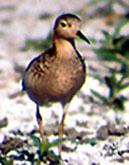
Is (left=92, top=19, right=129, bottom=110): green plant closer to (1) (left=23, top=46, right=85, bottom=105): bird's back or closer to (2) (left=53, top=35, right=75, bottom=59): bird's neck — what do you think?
(1) (left=23, top=46, right=85, bottom=105): bird's back

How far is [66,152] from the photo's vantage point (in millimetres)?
6762

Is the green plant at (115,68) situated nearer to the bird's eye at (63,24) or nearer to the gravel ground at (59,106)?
the gravel ground at (59,106)

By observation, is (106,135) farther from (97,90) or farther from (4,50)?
(4,50)

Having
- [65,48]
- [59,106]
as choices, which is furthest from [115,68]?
[65,48]

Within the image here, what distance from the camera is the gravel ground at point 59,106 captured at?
22.2 feet

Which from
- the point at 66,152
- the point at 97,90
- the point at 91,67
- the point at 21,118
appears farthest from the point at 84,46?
the point at 66,152

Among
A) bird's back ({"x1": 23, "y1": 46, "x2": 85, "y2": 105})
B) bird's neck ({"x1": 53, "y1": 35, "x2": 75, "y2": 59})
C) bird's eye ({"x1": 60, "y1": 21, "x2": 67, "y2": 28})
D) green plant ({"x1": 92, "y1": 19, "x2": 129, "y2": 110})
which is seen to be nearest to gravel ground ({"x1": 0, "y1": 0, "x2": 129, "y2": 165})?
green plant ({"x1": 92, "y1": 19, "x2": 129, "y2": 110})

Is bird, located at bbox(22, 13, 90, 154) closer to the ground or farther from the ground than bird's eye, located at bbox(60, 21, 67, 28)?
closer to the ground

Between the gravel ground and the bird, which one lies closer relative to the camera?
the bird

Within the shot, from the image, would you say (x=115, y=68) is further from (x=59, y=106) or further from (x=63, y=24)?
(x=63, y=24)

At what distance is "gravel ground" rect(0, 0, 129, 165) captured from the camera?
675 centimetres

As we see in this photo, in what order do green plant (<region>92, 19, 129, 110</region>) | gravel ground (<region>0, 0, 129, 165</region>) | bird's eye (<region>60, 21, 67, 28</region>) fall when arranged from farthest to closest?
green plant (<region>92, 19, 129, 110</region>)
gravel ground (<region>0, 0, 129, 165</region>)
bird's eye (<region>60, 21, 67, 28</region>)

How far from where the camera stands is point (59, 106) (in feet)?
26.0

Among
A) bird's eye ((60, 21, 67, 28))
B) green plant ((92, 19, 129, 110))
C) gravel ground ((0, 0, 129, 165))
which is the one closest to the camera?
bird's eye ((60, 21, 67, 28))
